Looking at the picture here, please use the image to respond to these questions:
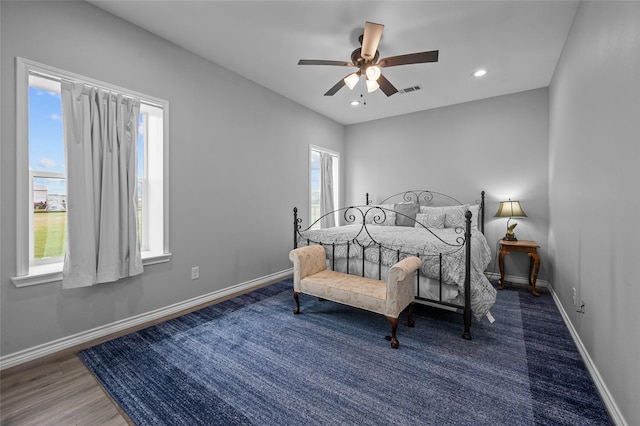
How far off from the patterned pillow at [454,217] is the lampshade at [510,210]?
46cm

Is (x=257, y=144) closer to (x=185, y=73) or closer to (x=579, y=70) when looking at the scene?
(x=185, y=73)

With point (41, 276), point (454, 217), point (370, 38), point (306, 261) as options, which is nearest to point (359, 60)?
point (370, 38)

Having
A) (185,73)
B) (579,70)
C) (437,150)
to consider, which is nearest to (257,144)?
(185,73)

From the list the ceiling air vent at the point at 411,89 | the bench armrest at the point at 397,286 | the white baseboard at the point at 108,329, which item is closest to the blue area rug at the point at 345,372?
the white baseboard at the point at 108,329

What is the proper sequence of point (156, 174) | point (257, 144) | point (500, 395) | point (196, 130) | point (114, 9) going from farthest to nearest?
point (257, 144), point (196, 130), point (156, 174), point (114, 9), point (500, 395)

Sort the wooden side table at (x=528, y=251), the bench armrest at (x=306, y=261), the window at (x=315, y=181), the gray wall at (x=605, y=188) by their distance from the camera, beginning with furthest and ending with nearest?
the window at (x=315, y=181)
the wooden side table at (x=528, y=251)
the bench armrest at (x=306, y=261)
the gray wall at (x=605, y=188)

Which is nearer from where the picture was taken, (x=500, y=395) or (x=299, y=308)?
(x=500, y=395)

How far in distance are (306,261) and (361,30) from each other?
2.37 m

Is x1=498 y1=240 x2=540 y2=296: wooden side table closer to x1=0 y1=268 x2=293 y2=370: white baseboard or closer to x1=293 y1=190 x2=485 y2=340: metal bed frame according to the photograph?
x1=293 y1=190 x2=485 y2=340: metal bed frame

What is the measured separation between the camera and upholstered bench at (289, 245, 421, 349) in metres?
2.23

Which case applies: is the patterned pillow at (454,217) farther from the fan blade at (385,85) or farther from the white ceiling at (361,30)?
the fan blade at (385,85)

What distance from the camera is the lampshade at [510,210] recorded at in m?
3.82

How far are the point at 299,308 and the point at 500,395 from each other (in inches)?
73.2

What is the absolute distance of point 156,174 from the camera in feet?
9.45
